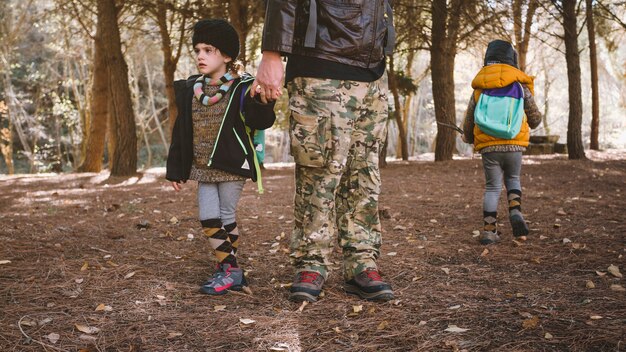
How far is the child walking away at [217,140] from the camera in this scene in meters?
3.15

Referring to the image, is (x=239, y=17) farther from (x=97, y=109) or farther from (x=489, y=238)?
(x=489, y=238)

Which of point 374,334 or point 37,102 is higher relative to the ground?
point 37,102

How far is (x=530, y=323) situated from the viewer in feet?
8.10

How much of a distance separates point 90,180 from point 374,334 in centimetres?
921

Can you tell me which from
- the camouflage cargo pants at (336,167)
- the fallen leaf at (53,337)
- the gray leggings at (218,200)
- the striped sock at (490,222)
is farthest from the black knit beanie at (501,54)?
the fallen leaf at (53,337)

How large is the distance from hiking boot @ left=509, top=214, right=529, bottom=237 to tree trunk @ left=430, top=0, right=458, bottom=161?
25.7 ft

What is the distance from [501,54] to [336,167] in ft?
7.48

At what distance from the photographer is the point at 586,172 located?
32.1ft

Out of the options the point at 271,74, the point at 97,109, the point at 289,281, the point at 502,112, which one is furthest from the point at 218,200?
the point at 97,109

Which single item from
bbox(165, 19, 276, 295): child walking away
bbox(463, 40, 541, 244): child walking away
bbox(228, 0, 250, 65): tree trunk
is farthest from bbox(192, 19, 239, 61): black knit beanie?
bbox(228, 0, 250, 65): tree trunk

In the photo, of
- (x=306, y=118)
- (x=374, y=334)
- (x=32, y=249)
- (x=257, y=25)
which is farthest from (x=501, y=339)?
(x=257, y=25)

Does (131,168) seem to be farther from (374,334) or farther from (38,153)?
(38,153)

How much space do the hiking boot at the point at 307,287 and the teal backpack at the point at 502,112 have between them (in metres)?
2.12

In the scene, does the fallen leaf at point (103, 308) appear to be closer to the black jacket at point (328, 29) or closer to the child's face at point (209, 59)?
the child's face at point (209, 59)
